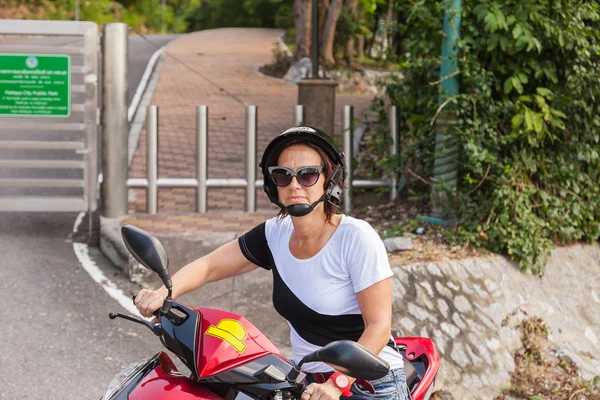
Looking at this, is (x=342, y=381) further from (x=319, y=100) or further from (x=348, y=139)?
(x=319, y=100)

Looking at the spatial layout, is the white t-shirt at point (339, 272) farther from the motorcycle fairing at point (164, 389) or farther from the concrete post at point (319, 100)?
the concrete post at point (319, 100)

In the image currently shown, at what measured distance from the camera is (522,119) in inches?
288

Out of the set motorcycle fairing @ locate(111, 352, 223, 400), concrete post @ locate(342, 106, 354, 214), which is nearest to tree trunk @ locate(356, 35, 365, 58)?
concrete post @ locate(342, 106, 354, 214)

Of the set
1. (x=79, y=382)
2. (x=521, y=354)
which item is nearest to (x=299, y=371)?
(x=79, y=382)

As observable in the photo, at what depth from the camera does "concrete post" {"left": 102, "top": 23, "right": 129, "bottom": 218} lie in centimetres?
807

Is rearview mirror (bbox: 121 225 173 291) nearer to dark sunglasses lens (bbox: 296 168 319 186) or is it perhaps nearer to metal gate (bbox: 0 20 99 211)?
dark sunglasses lens (bbox: 296 168 319 186)

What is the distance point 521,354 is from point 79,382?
3.05 metres

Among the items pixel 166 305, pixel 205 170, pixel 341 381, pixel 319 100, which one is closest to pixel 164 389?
pixel 166 305

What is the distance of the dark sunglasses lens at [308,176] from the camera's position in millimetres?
2980

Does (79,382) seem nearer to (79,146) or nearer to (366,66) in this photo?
(79,146)

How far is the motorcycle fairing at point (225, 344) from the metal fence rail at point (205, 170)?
19.1 ft

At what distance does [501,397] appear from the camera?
5.87 m

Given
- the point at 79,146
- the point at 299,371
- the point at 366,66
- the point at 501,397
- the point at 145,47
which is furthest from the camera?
the point at 145,47

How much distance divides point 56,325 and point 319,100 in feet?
14.0
